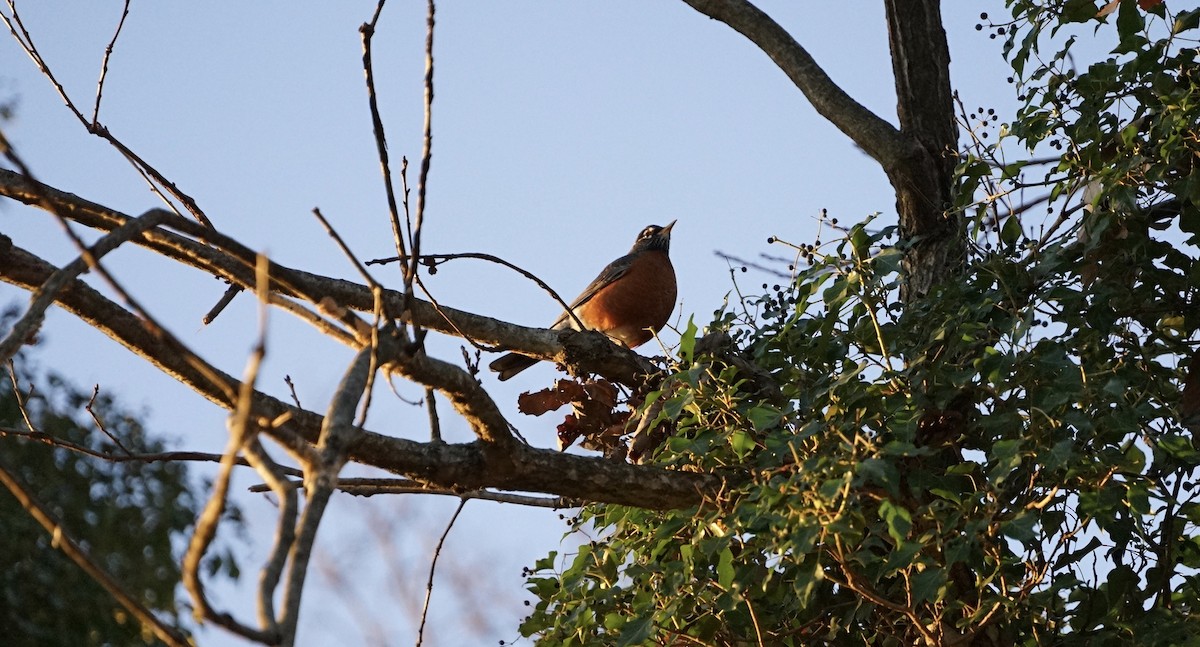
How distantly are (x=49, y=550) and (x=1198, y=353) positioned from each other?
293 inches

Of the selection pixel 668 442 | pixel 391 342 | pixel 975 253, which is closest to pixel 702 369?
pixel 668 442

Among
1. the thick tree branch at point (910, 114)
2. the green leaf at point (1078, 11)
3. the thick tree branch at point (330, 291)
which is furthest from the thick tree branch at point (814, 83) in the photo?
the thick tree branch at point (330, 291)

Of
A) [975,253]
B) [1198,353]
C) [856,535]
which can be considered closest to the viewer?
[856,535]

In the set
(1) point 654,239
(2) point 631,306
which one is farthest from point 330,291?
(1) point 654,239

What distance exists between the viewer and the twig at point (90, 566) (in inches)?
40.4

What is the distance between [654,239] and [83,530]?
15.1 ft

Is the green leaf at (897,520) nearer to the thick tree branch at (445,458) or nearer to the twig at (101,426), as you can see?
the thick tree branch at (445,458)

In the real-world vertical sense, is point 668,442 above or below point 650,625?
above

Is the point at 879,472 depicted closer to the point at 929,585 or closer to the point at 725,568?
the point at 929,585

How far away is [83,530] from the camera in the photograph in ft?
28.0

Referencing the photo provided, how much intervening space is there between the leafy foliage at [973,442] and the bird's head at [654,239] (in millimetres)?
4016

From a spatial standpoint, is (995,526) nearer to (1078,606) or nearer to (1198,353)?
(1078,606)

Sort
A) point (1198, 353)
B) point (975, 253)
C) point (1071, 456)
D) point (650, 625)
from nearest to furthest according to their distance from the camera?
point (1071, 456)
point (650, 625)
point (1198, 353)
point (975, 253)

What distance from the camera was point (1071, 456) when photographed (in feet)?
6.96
